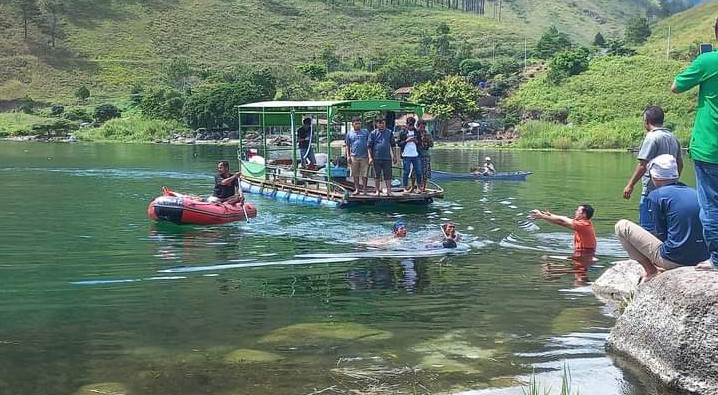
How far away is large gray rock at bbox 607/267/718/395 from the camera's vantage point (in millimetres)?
6535

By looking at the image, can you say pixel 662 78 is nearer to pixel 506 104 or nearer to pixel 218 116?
pixel 506 104

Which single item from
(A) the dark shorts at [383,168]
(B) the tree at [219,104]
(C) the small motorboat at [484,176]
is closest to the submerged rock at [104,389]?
(A) the dark shorts at [383,168]

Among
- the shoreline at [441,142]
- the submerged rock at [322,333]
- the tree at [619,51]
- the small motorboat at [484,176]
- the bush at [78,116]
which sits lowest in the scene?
the submerged rock at [322,333]

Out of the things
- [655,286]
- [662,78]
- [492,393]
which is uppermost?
[662,78]

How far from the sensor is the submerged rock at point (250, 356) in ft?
25.6

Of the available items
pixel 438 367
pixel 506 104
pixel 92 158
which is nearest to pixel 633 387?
pixel 438 367

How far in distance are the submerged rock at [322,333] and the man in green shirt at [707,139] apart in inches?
138

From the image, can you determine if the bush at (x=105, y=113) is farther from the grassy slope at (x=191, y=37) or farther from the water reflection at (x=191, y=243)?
A: the water reflection at (x=191, y=243)

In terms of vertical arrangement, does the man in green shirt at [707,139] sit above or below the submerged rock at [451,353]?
above

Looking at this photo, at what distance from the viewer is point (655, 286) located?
7.23 meters

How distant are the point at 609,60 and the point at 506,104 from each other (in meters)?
14.3

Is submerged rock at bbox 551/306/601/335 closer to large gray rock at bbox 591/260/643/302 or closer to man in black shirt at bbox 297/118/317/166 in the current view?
large gray rock at bbox 591/260/643/302

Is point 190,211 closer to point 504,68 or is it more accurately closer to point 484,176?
point 484,176

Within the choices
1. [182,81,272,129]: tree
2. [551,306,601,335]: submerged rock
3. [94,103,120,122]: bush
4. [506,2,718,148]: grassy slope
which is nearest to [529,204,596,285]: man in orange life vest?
[551,306,601,335]: submerged rock
